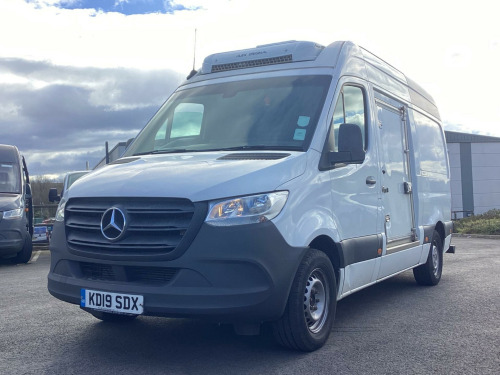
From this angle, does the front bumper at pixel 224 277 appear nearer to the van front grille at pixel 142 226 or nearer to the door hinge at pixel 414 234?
the van front grille at pixel 142 226

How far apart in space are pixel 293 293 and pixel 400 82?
4227 mm

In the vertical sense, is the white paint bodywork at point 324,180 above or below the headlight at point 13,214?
above

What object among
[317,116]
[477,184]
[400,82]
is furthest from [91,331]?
[477,184]

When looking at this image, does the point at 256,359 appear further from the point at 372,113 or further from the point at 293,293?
the point at 372,113

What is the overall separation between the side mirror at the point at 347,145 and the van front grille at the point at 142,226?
4.80 feet

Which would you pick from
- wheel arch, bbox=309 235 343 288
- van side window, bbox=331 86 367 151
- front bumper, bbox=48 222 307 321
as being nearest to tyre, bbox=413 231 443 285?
van side window, bbox=331 86 367 151

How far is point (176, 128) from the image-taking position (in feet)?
19.5

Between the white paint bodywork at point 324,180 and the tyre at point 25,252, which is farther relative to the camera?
the tyre at point 25,252

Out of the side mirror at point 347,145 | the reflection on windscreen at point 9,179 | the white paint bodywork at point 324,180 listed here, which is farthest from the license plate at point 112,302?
the reflection on windscreen at point 9,179

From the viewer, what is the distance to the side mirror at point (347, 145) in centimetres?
508

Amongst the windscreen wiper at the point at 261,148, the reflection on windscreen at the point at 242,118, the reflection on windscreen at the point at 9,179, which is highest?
the reflection on windscreen at the point at 242,118

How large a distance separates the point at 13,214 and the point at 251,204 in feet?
28.5

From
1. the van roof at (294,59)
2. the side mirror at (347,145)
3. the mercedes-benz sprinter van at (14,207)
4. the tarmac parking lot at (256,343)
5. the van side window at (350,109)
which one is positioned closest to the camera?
the tarmac parking lot at (256,343)

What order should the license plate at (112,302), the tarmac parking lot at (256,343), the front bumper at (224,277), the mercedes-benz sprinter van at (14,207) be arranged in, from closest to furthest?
the front bumper at (224,277) < the license plate at (112,302) < the tarmac parking lot at (256,343) < the mercedes-benz sprinter van at (14,207)
